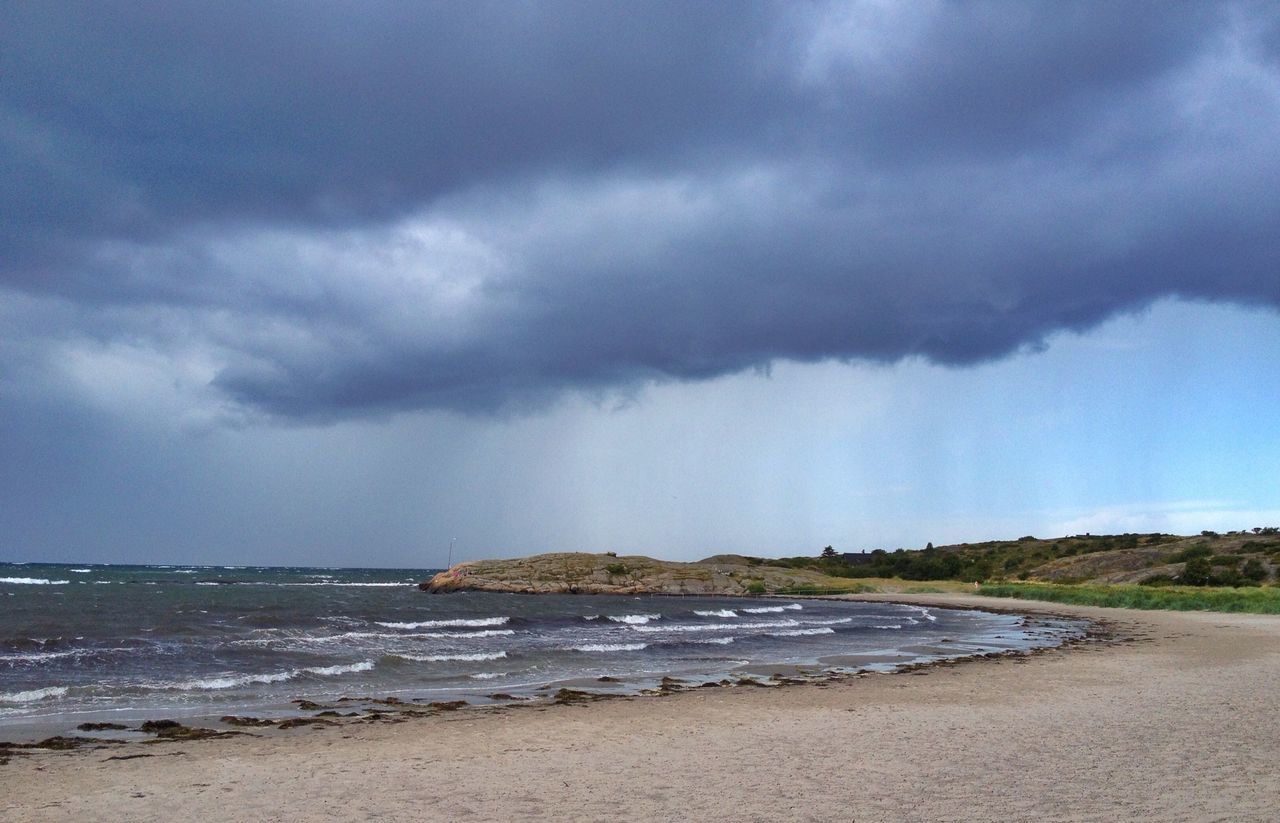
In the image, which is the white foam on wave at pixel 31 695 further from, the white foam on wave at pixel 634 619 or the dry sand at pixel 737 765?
the white foam on wave at pixel 634 619

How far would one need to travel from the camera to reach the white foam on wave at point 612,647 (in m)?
31.1

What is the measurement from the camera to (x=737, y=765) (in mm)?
11453

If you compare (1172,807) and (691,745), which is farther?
(691,745)

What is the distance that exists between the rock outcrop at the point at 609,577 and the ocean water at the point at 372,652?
4693 centimetres

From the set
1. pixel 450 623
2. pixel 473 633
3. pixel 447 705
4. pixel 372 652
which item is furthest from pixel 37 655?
pixel 450 623

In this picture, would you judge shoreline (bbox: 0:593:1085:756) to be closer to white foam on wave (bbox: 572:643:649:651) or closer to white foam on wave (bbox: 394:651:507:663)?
white foam on wave (bbox: 394:651:507:663)

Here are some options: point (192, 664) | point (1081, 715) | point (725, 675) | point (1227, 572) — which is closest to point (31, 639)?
point (192, 664)

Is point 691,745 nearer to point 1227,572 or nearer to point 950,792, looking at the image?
point 950,792

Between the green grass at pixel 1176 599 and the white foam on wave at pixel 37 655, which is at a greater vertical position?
the white foam on wave at pixel 37 655

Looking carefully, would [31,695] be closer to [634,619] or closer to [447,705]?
[447,705]

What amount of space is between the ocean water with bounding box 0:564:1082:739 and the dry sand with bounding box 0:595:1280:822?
489cm

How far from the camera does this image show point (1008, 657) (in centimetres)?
2720

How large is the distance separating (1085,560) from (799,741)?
9968 cm

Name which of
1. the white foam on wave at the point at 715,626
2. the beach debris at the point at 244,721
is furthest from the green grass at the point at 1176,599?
the beach debris at the point at 244,721
